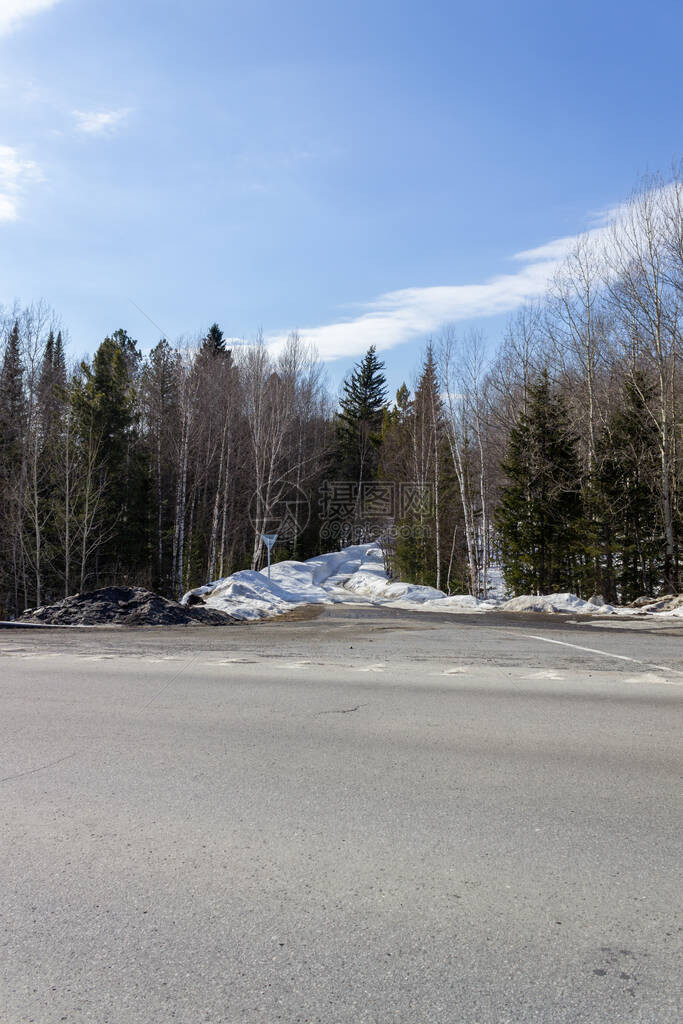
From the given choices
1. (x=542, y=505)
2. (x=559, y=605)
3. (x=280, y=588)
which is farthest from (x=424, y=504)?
(x=559, y=605)

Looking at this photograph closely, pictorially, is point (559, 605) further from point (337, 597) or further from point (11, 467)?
point (11, 467)

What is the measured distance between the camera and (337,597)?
97.9ft

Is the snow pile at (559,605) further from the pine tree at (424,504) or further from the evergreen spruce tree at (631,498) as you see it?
the pine tree at (424,504)

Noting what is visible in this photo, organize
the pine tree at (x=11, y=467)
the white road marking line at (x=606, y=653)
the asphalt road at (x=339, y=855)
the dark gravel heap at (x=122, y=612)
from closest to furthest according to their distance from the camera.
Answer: the asphalt road at (x=339, y=855)
the white road marking line at (x=606, y=653)
the dark gravel heap at (x=122, y=612)
the pine tree at (x=11, y=467)

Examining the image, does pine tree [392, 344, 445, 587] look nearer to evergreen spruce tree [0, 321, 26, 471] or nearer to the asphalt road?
evergreen spruce tree [0, 321, 26, 471]

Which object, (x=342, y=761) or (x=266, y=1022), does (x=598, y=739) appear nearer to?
(x=342, y=761)

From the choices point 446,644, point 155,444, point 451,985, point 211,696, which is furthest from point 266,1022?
point 155,444

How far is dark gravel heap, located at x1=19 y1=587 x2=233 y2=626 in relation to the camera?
16.5 meters

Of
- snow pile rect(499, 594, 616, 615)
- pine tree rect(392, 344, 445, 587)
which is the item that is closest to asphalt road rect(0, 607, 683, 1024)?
snow pile rect(499, 594, 616, 615)

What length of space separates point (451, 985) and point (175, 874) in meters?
1.51

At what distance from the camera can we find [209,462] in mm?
43844

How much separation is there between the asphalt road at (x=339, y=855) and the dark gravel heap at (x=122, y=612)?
8.98 m

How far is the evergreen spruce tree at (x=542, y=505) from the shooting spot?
29359 millimetres

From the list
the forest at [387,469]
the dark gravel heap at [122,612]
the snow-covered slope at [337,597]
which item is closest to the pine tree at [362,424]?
the forest at [387,469]
